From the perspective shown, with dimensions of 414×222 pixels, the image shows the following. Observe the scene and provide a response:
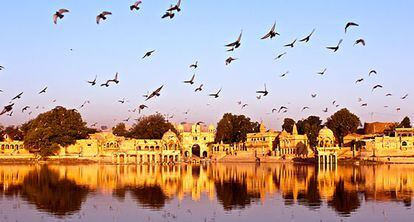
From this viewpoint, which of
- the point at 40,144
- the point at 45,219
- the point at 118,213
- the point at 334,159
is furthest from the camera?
the point at 40,144

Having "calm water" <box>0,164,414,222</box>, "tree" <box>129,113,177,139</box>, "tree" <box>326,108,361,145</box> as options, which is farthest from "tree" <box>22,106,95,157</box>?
"calm water" <box>0,164,414,222</box>

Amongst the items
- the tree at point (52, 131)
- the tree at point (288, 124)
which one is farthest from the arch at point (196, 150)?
the tree at point (52, 131)

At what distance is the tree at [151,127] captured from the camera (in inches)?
3445

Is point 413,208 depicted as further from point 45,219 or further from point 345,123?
point 345,123

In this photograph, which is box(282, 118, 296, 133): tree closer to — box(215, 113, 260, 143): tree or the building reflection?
box(215, 113, 260, 143): tree

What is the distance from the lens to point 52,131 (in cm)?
7675

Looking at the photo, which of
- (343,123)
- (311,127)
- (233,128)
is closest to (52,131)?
(233,128)

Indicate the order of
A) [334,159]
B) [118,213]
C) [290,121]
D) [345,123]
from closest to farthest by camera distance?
[118,213], [334,159], [345,123], [290,121]

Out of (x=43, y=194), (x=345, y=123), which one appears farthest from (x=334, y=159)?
(x=43, y=194)

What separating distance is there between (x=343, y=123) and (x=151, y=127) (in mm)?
26231

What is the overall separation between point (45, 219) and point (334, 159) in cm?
5169

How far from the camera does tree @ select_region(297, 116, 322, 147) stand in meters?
78.7

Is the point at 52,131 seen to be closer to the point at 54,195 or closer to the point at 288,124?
the point at 288,124

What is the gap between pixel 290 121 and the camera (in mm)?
89750
